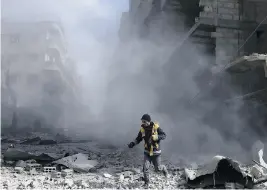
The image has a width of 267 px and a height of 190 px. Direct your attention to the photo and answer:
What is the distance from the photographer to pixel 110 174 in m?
7.09

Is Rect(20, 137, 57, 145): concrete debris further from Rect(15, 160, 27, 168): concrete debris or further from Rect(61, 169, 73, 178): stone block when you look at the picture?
Rect(61, 169, 73, 178): stone block

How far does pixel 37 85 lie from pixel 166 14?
65.0 ft

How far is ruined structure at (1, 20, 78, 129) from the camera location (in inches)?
1071

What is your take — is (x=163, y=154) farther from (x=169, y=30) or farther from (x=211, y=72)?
(x=169, y=30)

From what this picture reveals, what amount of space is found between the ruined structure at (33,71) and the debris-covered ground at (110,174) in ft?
56.4

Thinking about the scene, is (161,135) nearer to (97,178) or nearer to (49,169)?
(97,178)

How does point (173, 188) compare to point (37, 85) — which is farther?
point (37, 85)

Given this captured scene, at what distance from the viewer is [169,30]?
53.2 feet

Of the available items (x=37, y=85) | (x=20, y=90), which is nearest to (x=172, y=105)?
(x=20, y=90)

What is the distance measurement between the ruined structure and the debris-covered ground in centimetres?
1718

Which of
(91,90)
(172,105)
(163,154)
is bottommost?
(163,154)

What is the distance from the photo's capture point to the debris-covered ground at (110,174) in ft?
19.0

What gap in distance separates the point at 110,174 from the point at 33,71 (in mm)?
28850

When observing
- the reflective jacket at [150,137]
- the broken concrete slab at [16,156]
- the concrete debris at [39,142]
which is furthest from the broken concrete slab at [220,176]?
the concrete debris at [39,142]
